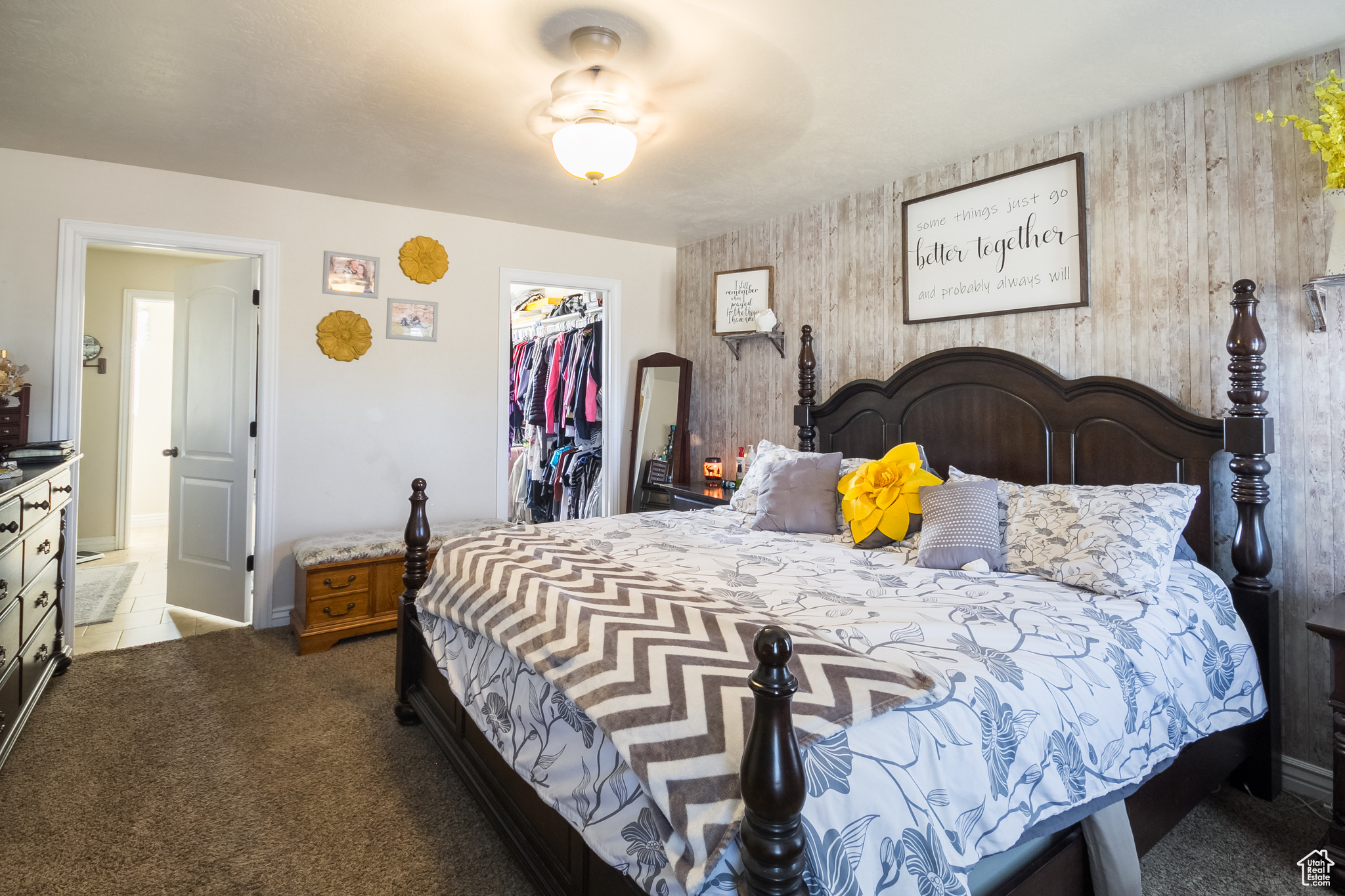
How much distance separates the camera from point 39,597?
257 cm

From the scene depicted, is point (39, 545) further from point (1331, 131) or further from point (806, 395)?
point (1331, 131)

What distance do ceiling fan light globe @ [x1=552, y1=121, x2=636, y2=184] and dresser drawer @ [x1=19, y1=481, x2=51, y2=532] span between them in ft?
7.08

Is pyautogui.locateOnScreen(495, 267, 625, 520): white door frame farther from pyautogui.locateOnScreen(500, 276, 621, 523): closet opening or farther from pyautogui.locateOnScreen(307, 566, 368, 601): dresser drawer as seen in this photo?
pyautogui.locateOnScreen(307, 566, 368, 601): dresser drawer

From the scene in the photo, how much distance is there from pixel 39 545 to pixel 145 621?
1389 millimetres

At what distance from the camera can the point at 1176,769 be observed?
177 cm

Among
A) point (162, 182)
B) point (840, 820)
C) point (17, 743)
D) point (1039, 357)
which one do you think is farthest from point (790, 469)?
point (162, 182)

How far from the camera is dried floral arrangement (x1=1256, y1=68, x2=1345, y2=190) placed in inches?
73.6

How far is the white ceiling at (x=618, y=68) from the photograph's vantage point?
6.46ft

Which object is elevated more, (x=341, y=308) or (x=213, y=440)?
(x=341, y=308)

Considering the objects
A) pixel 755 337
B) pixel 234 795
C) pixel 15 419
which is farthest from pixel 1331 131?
pixel 15 419

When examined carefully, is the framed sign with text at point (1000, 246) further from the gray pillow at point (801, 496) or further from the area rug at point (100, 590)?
the area rug at point (100, 590)

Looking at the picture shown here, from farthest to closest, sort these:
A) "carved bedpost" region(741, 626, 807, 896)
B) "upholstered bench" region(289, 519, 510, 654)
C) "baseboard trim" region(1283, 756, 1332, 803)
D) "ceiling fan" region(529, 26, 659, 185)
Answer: "upholstered bench" region(289, 519, 510, 654) → "ceiling fan" region(529, 26, 659, 185) → "baseboard trim" region(1283, 756, 1332, 803) → "carved bedpost" region(741, 626, 807, 896)

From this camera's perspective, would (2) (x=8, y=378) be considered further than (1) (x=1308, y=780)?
Yes

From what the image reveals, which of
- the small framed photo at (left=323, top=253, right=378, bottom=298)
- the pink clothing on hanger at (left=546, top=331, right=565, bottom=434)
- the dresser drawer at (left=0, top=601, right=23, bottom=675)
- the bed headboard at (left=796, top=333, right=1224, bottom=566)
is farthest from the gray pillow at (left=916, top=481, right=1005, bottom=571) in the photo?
the pink clothing on hanger at (left=546, top=331, right=565, bottom=434)
